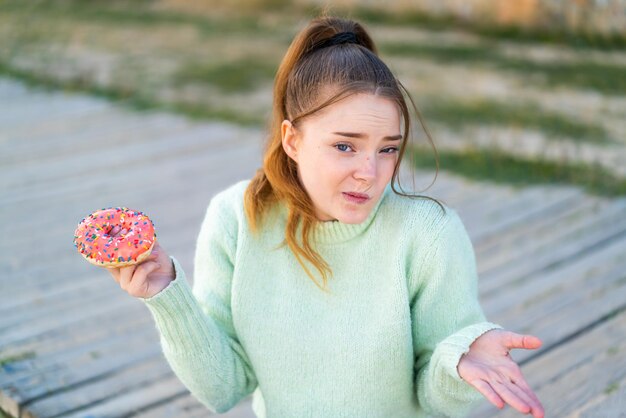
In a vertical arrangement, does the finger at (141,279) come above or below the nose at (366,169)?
below

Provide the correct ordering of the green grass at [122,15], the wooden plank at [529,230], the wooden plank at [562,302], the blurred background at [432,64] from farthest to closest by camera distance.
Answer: the green grass at [122,15] → the blurred background at [432,64] → the wooden plank at [529,230] → the wooden plank at [562,302]

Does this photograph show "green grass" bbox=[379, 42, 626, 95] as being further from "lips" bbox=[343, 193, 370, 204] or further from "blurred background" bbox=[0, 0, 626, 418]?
"lips" bbox=[343, 193, 370, 204]

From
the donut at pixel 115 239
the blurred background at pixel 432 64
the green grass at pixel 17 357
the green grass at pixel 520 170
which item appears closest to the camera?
the donut at pixel 115 239

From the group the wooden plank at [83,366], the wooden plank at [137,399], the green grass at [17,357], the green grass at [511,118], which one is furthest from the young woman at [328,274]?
the green grass at [511,118]

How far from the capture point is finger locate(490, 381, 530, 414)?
1.67 m

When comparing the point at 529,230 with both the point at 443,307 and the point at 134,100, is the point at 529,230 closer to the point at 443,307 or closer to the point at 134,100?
the point at 443,307

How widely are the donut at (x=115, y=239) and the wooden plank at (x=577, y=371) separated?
3.89ft

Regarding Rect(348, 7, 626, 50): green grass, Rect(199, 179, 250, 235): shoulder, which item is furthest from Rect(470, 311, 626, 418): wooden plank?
Rect(348, 7, 626, 50): green grass

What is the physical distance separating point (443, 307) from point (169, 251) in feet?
6.40

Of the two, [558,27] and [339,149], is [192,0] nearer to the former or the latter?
[558,27]

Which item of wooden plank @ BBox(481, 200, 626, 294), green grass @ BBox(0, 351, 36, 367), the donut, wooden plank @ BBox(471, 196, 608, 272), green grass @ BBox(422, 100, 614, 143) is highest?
the donut

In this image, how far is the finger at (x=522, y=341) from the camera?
1719 mm

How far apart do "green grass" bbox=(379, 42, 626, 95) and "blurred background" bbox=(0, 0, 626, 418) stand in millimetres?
28

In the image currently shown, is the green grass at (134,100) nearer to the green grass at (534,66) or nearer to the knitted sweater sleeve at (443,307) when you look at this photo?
the green grass at (534,66)
